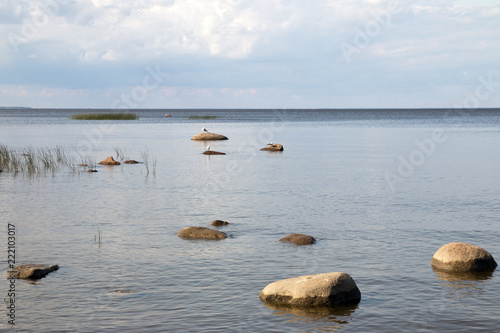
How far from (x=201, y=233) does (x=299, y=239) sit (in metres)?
3.87

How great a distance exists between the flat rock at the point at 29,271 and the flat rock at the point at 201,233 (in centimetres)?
593

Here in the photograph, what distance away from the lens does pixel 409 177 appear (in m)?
41.6

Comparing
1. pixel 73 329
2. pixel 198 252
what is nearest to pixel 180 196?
pixel 198 252

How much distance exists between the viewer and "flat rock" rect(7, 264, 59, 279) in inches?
675

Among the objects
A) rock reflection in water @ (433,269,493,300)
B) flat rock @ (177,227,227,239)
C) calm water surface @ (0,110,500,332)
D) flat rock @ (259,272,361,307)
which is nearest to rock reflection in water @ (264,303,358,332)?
calm water surface @ (0,110,500,332)

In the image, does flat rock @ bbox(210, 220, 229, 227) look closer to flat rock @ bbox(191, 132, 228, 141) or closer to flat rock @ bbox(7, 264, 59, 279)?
A: flat rock @ bbox(7, 264, 59, 279)

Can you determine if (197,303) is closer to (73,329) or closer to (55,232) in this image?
(73,329)

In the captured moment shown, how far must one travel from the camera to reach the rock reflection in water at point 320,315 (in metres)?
13.5

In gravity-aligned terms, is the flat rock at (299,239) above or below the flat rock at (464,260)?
below

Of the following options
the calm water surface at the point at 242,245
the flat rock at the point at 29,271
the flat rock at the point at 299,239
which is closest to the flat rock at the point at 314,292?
the calm water surface at the point at 242,245

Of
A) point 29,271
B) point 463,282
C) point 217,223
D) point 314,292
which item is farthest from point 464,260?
point 29,271

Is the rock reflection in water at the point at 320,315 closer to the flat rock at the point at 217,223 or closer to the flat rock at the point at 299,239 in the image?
the flat rock at the point at 299,239

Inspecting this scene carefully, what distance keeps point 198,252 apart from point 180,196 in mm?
13284

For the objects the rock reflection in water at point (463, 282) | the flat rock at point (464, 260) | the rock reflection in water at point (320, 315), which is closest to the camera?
the rock reflection in water at point (320, 315)
